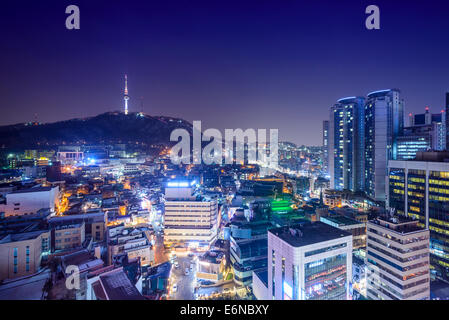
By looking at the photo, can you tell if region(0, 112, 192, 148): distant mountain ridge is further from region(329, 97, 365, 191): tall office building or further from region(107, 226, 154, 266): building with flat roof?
region(329, 97, 365, 191): tall office building

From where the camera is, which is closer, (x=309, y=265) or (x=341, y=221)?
(x=309, y=265)

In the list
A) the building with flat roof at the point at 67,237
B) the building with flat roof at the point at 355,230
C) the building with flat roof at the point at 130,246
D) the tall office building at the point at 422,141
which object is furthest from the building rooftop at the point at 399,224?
the tall office building at the point at 422,141

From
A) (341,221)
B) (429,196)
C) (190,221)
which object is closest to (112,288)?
(190,221)

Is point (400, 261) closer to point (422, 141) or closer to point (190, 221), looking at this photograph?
point (190, 221)

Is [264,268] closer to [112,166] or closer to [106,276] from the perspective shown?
[106,276]

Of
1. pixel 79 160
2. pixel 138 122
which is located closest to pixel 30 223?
pixel 79 160

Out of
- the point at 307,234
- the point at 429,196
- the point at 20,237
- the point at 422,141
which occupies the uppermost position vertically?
the point at 422,141
